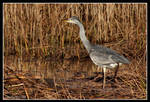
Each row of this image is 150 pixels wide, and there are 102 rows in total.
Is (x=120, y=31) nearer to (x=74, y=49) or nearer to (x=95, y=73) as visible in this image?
(x=74, y=49)

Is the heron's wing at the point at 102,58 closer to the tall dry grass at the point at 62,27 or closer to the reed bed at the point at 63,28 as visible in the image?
the reed bed at the point at 63,28

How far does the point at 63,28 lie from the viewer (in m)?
8.42

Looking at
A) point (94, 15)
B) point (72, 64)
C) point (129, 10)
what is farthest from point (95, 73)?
point (129, 10)

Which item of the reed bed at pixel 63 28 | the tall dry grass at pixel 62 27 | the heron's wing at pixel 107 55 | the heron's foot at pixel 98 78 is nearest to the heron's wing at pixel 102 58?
the heron's wing at pixel 107 55

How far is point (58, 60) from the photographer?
27.0 feet

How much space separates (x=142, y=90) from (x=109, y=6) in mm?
3638

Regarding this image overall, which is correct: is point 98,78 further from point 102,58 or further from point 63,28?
point 63,28

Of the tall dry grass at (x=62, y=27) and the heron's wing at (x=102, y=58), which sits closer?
the heron's wing at (x=102, y=58)

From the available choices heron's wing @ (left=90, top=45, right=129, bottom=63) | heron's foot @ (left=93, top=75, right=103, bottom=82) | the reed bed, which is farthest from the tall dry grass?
heron's wing @ (left=90, top=45, right=129, bottom=63)

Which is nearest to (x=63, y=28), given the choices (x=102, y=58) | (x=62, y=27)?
(x=62, y=27)

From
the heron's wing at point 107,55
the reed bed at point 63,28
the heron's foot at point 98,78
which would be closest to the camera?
the heron's wing at point 107,55

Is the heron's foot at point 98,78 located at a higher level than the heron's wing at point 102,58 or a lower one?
lower

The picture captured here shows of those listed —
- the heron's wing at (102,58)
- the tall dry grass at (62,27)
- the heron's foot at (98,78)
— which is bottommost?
the heron's foot at (98,78)

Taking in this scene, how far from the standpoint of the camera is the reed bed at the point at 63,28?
8.24 m
